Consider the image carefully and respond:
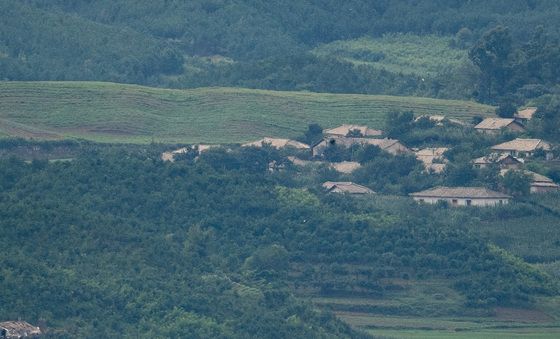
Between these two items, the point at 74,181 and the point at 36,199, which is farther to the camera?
the point at 74,181

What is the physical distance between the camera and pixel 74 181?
6769 cm

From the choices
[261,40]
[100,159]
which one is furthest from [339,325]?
[261,40]

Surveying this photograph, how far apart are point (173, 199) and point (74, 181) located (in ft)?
8.99

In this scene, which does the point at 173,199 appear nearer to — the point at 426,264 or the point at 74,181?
the point at 74,181

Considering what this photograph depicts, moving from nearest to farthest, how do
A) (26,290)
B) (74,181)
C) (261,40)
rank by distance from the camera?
(26,290) → (74,181) → (261,40)

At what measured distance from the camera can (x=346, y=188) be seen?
Answer: 77.3 meters

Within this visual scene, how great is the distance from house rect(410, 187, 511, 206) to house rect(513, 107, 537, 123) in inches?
382

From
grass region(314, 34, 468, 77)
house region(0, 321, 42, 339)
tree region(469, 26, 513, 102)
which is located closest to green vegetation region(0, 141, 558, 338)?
house region(0, 321, 42, 339)

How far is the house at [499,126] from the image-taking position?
84912mm

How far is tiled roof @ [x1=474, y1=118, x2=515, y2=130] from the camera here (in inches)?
3353

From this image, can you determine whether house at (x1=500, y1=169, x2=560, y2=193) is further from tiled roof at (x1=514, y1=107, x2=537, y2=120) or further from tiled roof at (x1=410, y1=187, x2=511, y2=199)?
tiled roof at (x1=514, y1=107, x2=537, y2=120)

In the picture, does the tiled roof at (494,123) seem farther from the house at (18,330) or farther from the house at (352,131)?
the house at (18,330)

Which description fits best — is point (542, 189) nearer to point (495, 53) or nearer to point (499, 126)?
point (499, 126)

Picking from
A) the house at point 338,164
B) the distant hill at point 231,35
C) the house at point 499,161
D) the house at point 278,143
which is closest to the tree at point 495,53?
the distant hill at point 231,35
